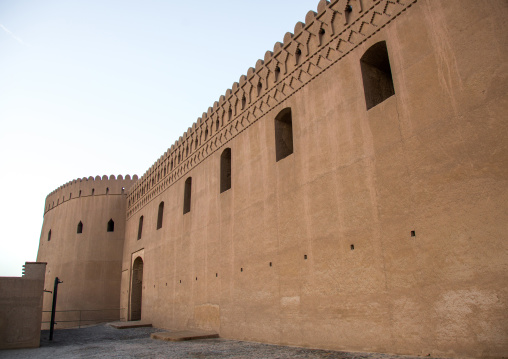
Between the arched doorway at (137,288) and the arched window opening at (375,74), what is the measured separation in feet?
Result: 43.4

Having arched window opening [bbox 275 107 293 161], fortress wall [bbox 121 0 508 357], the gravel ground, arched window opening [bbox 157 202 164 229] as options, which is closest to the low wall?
the gravel ground

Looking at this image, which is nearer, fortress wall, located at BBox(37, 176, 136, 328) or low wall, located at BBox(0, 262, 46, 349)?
low wall, located at BBox(0, 262, 46, 349)

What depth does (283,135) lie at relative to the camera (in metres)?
8.29

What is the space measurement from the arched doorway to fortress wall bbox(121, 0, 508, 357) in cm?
811

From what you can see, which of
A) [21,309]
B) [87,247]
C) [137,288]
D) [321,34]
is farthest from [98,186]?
[321,34]

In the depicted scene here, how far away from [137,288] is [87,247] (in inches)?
156

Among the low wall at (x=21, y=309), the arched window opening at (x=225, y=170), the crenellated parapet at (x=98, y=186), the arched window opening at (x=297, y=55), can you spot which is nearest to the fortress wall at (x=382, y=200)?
the arched window opening at (x=297, y=55)

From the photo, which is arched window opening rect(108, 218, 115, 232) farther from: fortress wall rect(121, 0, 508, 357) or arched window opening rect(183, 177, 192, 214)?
fortress wall rect(121, 0, 508, 357)

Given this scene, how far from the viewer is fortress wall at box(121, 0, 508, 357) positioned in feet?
14.4

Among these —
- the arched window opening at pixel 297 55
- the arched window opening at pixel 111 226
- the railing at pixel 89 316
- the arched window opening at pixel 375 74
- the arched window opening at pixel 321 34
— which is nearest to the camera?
the arched window opening at pixel 375 74

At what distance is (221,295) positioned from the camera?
30.2 feet

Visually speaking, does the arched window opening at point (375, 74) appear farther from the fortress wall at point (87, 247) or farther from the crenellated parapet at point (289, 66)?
the fortress wall at point (87, 247)

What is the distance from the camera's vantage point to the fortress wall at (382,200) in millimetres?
4379

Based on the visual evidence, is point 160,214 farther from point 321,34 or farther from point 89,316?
point 321,34
